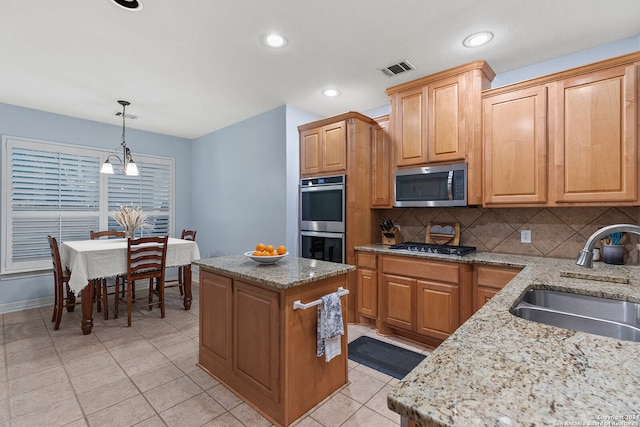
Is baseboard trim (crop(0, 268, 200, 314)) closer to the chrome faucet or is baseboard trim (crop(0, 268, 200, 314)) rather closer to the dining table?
the dining table

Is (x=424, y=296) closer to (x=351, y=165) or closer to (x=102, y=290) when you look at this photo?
(x=351, y=165)

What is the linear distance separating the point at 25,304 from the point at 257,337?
3970 millimetres

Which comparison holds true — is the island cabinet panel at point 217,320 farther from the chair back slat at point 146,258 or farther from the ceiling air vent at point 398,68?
the ceiling air vent at point 398,68

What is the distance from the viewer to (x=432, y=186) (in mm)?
2924

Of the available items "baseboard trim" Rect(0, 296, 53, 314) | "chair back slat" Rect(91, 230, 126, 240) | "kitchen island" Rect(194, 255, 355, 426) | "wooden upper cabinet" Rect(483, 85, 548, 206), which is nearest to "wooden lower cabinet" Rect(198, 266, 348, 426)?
"kitchen island" Rect(194, 255, 355, 426)

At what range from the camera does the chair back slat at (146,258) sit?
3.28 meters

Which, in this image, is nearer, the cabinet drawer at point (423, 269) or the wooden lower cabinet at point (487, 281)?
the wooden lower cabinet at point (487, 281)

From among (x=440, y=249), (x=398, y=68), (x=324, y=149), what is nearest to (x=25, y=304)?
(x=324, y=149)

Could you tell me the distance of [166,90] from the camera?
336 cm

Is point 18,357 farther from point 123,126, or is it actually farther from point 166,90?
point 123,126

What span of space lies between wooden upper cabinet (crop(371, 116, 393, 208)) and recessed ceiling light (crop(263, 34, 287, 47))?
144 centimetres

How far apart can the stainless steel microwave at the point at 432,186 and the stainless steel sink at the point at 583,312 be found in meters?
1.34

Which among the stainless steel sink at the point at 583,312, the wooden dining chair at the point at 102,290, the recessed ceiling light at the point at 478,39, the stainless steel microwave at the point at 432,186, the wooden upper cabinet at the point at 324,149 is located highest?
the recessed ceiling light at the point at 478,39

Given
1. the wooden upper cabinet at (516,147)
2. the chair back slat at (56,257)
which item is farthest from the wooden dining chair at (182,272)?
the wooden upper cabinet at (516,147)
